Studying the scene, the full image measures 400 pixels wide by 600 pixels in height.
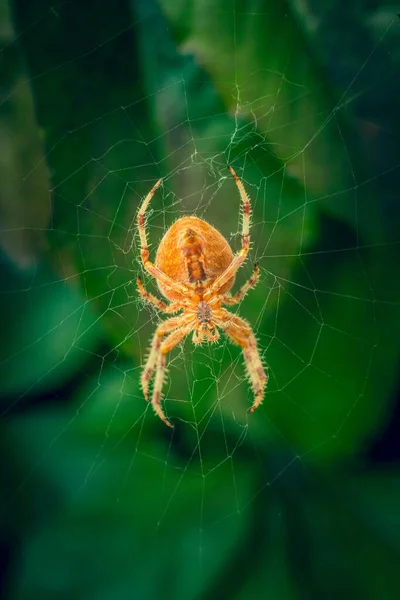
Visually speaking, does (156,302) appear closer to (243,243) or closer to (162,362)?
(162,362)

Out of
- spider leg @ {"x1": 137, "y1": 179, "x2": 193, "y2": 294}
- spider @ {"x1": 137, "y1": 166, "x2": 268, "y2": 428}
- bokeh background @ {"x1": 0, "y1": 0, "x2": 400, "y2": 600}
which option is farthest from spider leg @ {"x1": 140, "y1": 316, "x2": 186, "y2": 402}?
bokeh background @ {"x1": 0, "y1": 0, "x2": 400, "y2": 600}

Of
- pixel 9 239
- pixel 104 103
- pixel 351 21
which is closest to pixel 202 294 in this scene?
pixel 9 239

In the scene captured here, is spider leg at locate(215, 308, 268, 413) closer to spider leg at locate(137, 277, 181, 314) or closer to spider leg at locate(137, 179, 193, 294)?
spider leg at locate(137, 277, 181, 314)

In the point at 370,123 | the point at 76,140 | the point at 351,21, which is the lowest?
the point at 370,123

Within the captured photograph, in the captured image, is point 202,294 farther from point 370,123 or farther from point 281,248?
point 370,123

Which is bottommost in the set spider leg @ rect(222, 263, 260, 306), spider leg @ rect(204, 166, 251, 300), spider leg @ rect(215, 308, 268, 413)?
spider leg @ rect(215, 308, 268, 413)

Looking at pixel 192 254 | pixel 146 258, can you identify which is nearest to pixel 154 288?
pixel 146 258
